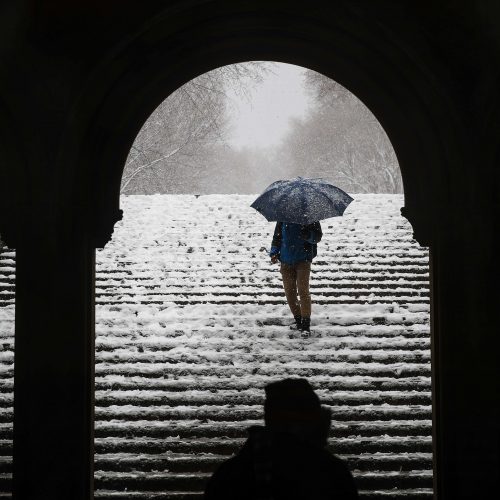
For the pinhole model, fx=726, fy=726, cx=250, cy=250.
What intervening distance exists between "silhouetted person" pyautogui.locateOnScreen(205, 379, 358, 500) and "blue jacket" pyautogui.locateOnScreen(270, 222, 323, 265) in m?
4.68

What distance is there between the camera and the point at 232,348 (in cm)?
728

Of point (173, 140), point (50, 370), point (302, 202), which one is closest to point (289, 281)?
point (302, 202)

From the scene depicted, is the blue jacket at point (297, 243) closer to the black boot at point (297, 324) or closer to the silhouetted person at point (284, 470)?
the black boot at point (297, 324)

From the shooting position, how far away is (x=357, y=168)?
2669 centimetres

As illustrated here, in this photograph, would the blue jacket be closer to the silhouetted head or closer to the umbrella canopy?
the umbrella canopy

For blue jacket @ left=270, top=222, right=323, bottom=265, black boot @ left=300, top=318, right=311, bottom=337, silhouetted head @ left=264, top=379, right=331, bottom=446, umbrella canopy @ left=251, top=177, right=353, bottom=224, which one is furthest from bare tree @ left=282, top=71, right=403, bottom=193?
silhouetted head @ left=264, top=379, right=331, bottom=446

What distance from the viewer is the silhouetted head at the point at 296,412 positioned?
2.67 metres

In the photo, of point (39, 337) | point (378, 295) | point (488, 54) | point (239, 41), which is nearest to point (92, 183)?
point (39, 337)

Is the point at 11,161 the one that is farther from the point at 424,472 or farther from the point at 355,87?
the point at 424,472

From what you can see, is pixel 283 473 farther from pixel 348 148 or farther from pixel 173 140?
pixel 348 148

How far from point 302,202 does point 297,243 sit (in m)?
0.42

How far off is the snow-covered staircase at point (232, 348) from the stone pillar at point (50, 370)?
35.8 inches

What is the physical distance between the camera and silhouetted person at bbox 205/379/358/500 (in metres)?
2.52

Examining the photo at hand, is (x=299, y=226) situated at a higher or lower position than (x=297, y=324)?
higher
